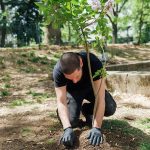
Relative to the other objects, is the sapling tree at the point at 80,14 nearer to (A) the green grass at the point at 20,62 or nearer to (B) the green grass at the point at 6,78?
(B) the green grass at the point at 6,78

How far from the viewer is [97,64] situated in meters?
4.01

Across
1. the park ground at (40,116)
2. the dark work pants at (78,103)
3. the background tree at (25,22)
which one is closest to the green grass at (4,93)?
the park ground at (40,116)

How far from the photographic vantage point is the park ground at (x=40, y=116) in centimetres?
415

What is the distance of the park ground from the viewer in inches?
163

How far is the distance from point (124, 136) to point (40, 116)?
1.61 m

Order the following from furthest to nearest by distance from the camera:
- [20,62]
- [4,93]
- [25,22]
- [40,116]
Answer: [25,22] < [20,62] < [4,93] < [40,116]

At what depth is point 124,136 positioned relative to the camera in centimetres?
428

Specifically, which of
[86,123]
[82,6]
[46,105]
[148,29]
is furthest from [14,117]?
[148,29]

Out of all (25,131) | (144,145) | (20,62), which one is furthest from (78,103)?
(20,62)

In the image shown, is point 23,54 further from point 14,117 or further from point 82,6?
point 82,6

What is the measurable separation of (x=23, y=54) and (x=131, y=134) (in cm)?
734

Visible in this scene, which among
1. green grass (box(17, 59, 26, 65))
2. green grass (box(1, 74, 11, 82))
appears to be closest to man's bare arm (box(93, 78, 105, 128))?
green grass (box(1, 74, 11, 82))

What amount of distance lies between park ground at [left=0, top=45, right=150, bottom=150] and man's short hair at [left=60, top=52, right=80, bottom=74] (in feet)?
2.68

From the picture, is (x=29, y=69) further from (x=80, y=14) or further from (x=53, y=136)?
(x=80, y=14)
